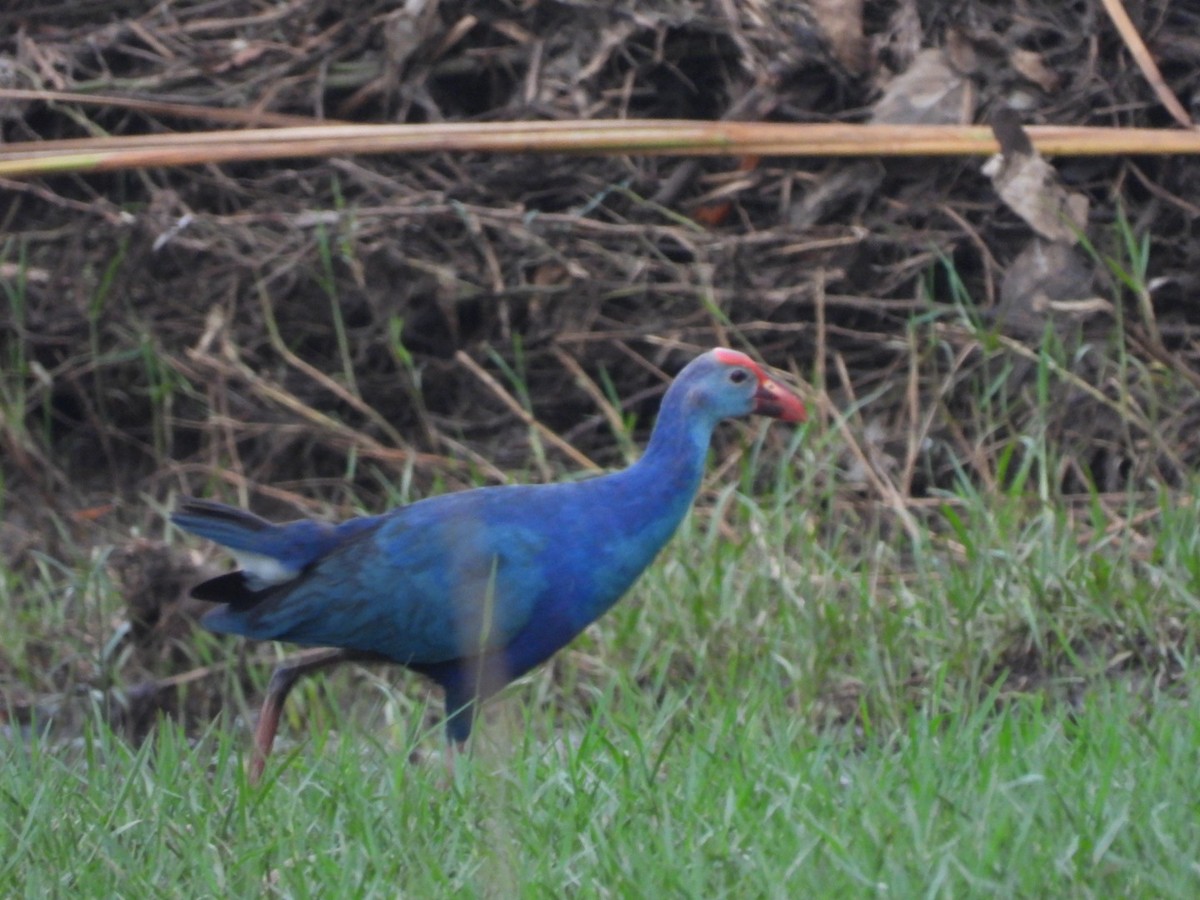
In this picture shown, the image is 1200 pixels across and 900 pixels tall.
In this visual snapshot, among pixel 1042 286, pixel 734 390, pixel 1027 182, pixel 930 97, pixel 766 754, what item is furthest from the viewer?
pixel 930 97

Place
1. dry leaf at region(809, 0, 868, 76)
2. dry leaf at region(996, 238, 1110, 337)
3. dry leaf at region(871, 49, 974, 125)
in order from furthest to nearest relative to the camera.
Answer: dry leaf at region(809, 0, 868, 76) → dry leaf at region(871, 49, 974, 125) → dry leaf at region(996, 238, 1110, 337)

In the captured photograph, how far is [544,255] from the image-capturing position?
212 inches

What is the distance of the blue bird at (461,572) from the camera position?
384 cm

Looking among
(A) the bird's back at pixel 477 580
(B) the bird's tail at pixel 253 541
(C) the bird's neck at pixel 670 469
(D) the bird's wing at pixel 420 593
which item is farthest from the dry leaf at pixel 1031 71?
(B) the bird's tail at pixel 253 541

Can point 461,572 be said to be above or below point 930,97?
below

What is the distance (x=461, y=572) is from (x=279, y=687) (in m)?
0.46

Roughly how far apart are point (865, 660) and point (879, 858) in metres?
1.53

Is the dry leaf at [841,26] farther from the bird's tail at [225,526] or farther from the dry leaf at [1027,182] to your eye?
the bird's tail at [225,526]

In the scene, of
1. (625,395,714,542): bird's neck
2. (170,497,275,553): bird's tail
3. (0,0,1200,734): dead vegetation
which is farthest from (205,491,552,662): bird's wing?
(0,0,1200,734): dead vegetation

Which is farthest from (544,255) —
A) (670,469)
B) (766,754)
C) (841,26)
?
(766,754)

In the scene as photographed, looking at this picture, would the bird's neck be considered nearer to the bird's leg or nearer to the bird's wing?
the bird's wing

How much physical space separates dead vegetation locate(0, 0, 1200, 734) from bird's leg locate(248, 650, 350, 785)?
1220mm

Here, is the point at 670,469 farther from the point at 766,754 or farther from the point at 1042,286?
the point at 1042,286

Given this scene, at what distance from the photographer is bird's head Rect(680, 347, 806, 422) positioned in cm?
404
